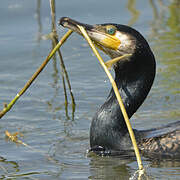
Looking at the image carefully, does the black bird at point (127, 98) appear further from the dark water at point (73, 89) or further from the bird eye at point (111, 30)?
the dark water at point (73, 89)

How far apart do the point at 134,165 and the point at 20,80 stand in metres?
3.63

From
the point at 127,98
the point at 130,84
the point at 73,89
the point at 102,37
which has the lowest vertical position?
the point at 73,89

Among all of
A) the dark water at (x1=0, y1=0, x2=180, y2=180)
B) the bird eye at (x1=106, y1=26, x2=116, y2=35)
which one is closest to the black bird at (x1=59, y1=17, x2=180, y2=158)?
the bird eye at (x1=106, y1=26, x2=116, y2=35)

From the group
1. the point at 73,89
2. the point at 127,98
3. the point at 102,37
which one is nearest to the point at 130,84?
the point at 127,98

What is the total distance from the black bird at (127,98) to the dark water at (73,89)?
182 millimetres

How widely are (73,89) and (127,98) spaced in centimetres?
255

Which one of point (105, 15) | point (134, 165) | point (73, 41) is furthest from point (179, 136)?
point (105, 15)

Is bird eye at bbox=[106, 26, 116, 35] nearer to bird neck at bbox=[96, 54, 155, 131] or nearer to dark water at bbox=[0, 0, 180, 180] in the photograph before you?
bird neck at bbox=[96, 54, 155, 131]

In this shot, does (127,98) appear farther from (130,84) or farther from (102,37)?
(102,37)

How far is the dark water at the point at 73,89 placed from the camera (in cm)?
726

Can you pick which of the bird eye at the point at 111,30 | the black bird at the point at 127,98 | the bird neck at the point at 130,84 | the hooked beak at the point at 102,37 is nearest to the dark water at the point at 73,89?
the black bird at the point at 127,98

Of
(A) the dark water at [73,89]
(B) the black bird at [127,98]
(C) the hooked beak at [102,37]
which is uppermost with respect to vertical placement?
(C) the hooked beak at [102,37]

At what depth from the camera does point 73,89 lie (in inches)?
397

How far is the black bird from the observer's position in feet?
24.2
